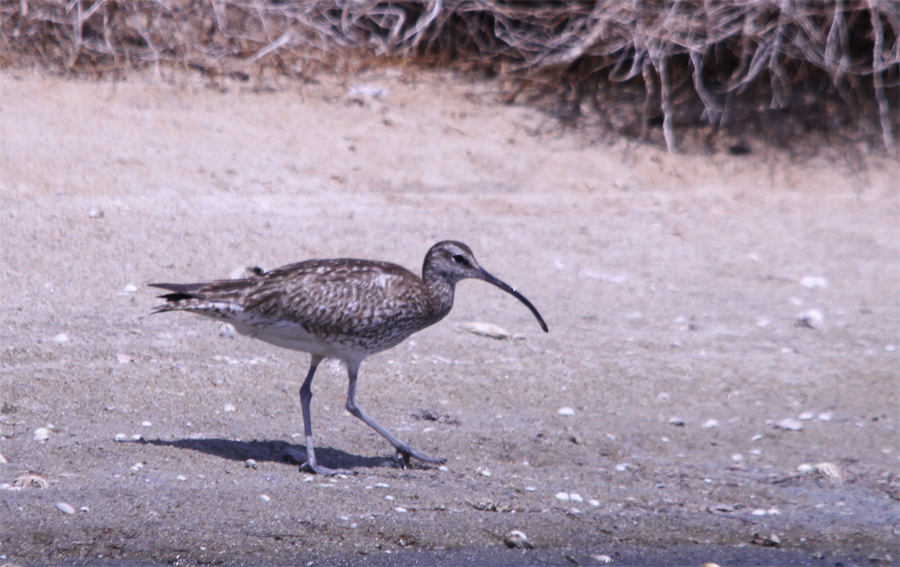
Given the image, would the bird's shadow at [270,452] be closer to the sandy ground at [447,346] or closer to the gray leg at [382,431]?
the sandy ground at [447,346]

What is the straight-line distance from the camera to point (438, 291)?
5797 mm

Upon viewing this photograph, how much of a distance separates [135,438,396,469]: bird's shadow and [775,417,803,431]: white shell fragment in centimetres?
242

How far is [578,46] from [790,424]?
208 inches

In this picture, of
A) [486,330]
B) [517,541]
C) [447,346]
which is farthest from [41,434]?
[486,330]

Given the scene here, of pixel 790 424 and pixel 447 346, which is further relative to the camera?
pixel 447 346

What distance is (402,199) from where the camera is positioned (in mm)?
9516

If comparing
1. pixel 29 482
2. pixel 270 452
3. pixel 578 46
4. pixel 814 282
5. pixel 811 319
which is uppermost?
pixel 578 46

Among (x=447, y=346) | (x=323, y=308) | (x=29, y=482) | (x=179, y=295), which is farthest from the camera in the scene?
(x=447, y=346)

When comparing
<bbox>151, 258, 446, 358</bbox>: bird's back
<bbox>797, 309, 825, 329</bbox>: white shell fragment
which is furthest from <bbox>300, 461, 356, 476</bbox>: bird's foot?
<bbox>797, 309, 825, 329</bbox>: white shell fragment

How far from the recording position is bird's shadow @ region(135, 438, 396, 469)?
17.2 feet

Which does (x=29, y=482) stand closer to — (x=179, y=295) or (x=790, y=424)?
(x=179, y=295)

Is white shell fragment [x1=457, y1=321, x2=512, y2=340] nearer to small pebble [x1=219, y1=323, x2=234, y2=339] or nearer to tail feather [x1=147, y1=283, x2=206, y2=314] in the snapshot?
small pebble [x1=219, y1=323, x2=234, y2=339]

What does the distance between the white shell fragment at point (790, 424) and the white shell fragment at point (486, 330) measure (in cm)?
183

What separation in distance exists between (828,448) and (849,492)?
1.86 ft
